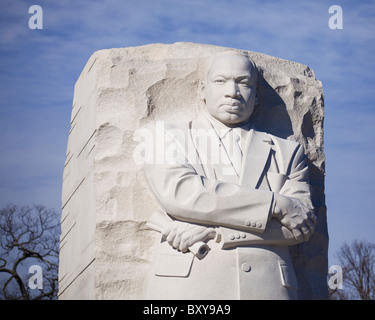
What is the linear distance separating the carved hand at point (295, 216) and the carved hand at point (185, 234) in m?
0.59

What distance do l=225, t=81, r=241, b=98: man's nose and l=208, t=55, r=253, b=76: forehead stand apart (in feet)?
0.33

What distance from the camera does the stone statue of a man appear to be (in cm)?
720

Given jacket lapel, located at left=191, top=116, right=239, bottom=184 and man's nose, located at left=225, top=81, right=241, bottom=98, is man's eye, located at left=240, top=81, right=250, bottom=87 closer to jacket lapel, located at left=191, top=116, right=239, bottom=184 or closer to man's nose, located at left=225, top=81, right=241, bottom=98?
man's nose, located at left=225, top=81, right=241, bottom=98

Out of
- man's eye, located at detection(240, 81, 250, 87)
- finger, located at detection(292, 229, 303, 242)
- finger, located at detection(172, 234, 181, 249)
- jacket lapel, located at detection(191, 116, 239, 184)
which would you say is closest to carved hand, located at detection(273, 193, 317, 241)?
finger, located at detection(292, 229, 303, 242)

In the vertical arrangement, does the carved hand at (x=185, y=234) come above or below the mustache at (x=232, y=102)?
below

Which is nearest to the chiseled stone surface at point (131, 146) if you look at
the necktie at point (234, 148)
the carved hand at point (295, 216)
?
the necktie at point (234, 148)

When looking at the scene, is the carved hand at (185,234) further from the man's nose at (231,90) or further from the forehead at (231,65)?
the forehead at (231,65)

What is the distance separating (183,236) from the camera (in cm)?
730

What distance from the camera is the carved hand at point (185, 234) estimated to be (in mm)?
7262

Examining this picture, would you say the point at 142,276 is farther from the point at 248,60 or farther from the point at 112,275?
the point at 248,60

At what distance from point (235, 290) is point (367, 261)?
448 inches

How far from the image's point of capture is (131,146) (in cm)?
800

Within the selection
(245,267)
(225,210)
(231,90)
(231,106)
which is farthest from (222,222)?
(231,90)
